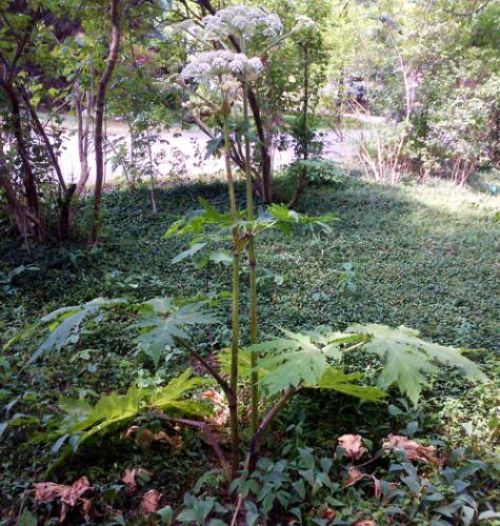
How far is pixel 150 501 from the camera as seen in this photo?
→ 5.98 ft

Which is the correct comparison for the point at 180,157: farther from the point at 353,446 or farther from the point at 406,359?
the point at 406,359

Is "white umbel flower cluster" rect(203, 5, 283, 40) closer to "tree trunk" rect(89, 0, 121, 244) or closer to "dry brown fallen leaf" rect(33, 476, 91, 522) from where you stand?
"dry brown fallen leaf" rect(33, 476, 91, 522)

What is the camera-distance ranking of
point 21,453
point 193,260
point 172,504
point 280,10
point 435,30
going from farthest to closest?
1. point 435,30
2. point 280,10
3. point 193,260
4. point 21,453
5. point 172,504

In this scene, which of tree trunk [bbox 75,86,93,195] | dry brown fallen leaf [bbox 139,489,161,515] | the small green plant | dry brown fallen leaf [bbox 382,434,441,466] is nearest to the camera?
dry brown fallen leaf [bbox 139,489,161,515]

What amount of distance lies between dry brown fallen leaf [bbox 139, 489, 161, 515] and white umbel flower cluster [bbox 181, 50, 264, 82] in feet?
4.63

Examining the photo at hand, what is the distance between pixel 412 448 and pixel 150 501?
0.97 m

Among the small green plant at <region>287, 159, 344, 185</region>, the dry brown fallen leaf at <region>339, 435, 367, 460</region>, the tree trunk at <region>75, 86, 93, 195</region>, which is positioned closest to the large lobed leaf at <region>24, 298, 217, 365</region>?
the dry brown fallen leaf at <region>339, 435, 367, 460</region>

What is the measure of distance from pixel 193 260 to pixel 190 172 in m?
3.51

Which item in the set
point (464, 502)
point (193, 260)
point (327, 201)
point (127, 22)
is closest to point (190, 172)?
point (327, 201)

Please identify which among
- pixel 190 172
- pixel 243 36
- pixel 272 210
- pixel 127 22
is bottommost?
pixel 190 172

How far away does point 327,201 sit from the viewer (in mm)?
6117

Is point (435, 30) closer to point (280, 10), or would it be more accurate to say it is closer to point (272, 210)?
point (280, 10)

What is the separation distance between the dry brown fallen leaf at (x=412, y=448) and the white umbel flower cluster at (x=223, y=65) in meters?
1.40

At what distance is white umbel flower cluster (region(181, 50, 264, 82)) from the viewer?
1564 millimetres
